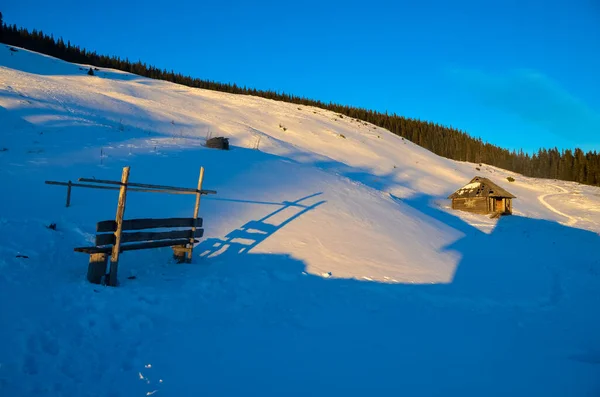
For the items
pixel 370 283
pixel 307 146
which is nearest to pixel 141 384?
pixel 370 283

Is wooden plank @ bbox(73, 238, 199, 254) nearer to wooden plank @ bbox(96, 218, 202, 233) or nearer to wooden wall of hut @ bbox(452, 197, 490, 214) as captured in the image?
wooden plank @ bbox(96, 218, 202, 233)

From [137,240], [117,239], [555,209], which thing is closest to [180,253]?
[137,240]

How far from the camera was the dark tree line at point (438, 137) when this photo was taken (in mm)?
76062

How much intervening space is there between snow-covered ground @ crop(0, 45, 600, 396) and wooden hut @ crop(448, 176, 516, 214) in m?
7.76

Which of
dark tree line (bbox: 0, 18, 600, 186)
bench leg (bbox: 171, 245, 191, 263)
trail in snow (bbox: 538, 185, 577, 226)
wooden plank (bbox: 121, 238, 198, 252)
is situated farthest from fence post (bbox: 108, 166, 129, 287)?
dark tree line (bbox: 0, 18, 600, 186)

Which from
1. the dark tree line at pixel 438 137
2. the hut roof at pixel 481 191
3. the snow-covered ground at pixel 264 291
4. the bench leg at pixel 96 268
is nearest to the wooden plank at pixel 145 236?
the bench leg at pixel 96 268

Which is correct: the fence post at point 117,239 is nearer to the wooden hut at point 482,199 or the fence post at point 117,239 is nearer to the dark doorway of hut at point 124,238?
the dark doorway of hut at point 124,238

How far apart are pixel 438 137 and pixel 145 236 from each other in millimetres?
95737

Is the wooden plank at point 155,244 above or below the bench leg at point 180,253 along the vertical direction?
above

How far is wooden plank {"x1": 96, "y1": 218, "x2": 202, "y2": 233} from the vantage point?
777cm

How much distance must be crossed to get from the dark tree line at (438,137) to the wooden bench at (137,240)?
239 feet

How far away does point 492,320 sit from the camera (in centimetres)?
925

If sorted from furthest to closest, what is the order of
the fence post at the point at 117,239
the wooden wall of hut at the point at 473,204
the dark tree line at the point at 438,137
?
the dark tree line at the point at 438,137 → the wooden wall of hut at the point at 473,204 → the fence post at the point at 117,239

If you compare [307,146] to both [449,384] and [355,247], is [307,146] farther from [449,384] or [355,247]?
[449,384]
